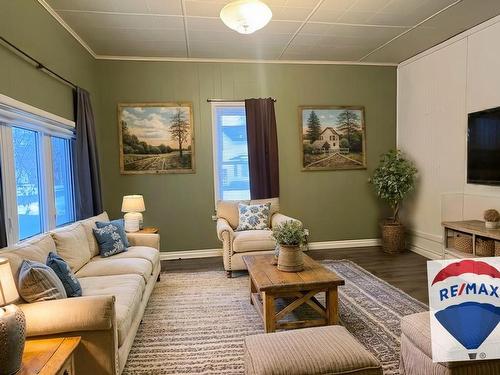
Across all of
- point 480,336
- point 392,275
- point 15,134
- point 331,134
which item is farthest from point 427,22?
point 15,134

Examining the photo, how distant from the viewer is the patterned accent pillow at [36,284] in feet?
6.29

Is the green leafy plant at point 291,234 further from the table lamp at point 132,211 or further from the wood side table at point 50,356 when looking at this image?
the table lamp at point 132,211

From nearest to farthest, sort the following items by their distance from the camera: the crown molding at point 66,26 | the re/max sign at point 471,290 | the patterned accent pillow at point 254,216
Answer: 1. the re/max sign at point 471,290
2. the crown molding at point 66,26
3. the patterned accent pillow at point 254,216

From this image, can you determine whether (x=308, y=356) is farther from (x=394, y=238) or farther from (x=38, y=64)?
(x=394, y=238)

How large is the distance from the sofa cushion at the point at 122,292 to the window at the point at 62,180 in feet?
4.21

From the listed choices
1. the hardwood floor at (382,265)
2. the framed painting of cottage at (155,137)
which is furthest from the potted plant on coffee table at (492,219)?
the framed painting of cottage at (155,137)

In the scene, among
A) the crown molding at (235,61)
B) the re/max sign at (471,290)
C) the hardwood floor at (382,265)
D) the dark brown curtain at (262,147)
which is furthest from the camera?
the dark brown curtain at (262,147)

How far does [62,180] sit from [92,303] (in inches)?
90.6

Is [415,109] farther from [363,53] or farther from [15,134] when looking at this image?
[15,134]

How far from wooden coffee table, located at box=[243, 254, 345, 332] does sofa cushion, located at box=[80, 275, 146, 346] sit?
901mm

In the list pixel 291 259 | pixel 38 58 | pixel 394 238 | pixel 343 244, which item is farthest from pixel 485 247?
pixel 38 58

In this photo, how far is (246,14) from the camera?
2678 millimetres

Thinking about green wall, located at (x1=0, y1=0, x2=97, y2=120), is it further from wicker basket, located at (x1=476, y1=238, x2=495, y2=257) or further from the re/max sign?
wicker basket, located at (x1=476, y1=238, x2=495, y2=257)

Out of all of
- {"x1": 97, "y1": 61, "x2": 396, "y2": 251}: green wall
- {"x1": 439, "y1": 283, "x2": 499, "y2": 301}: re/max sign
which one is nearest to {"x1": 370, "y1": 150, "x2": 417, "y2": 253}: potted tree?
{"x1": 97, "y1": 61, "x2": 396, "y2": 251}: green wall
